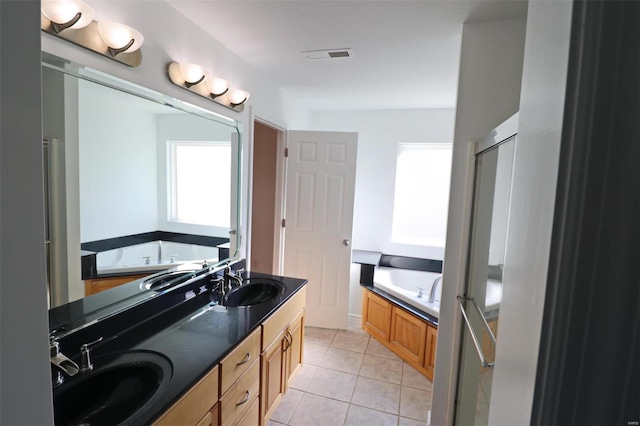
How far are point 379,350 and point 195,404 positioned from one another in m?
2.18

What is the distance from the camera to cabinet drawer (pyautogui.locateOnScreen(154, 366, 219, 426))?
1.04 metres

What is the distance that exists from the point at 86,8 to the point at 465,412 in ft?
8.11

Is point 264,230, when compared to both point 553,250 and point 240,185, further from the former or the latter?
point 553,250

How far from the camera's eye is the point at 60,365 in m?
1.02

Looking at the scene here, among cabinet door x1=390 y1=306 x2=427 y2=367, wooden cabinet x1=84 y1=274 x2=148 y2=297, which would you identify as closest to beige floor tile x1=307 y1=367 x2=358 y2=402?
cabinet door x1=390 y1=306 x2=427 y2=367

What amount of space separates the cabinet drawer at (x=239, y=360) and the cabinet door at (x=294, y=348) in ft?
1.59

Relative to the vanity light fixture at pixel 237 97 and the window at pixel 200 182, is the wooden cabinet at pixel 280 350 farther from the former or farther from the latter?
the vanity light fixture at pixel 237 97

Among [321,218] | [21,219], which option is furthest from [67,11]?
[321,218]

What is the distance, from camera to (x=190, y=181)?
1918 millimetres

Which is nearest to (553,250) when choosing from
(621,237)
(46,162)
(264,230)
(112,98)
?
(621,237)

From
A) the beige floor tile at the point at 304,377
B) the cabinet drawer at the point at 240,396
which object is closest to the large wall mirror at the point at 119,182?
the cabinet drawer at the point at 240,396

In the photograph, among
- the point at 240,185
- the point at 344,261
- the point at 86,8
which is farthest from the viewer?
the point at 344,261

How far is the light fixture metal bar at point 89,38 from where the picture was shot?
1.10m

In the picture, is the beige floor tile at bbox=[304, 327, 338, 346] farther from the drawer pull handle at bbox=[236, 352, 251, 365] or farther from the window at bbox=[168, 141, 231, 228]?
the drawer pull handle at bbox=[236, 352, 251, 365]
